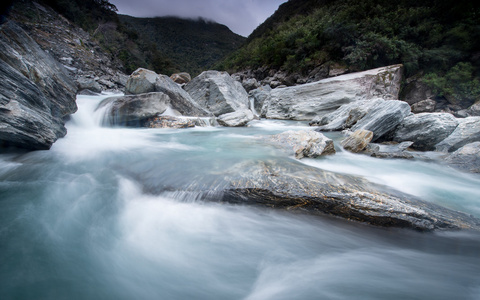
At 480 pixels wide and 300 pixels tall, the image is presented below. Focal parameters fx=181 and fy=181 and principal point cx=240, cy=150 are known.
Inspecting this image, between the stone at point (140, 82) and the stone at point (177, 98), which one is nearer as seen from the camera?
the stone at point (140, 82)

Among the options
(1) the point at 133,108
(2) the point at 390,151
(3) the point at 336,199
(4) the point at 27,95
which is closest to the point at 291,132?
(3) the point at 336,199

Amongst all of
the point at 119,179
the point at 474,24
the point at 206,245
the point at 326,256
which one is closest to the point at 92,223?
the point at 119,179

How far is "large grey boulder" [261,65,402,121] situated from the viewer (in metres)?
10.2

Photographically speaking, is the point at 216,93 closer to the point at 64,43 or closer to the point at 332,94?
the point at 332,94

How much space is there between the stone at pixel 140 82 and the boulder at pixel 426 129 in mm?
8885

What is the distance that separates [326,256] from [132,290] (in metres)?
1.65

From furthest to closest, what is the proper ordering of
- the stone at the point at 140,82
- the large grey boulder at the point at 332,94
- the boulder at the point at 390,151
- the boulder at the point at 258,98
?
the boulder at the point at 258,98 → the large grey boulder at the point at 332,94 → the stone at the point at 140,82 → the boulder at the point at 390,151

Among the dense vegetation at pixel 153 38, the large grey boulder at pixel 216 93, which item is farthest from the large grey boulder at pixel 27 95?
the dense vegetation at pixel 153 38

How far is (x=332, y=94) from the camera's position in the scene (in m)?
10.4

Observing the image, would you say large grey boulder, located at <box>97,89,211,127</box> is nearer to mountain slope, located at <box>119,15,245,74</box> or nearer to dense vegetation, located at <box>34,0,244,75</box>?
dense vegetation, located at <box>34,0,244,75</box>

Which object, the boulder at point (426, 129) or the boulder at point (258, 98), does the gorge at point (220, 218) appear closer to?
the boulder at point (426, 129)

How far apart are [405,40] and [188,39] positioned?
258ft

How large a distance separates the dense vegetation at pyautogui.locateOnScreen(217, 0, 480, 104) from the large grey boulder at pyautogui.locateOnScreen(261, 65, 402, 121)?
210 cm

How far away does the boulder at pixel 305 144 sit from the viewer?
3424 millimetres
